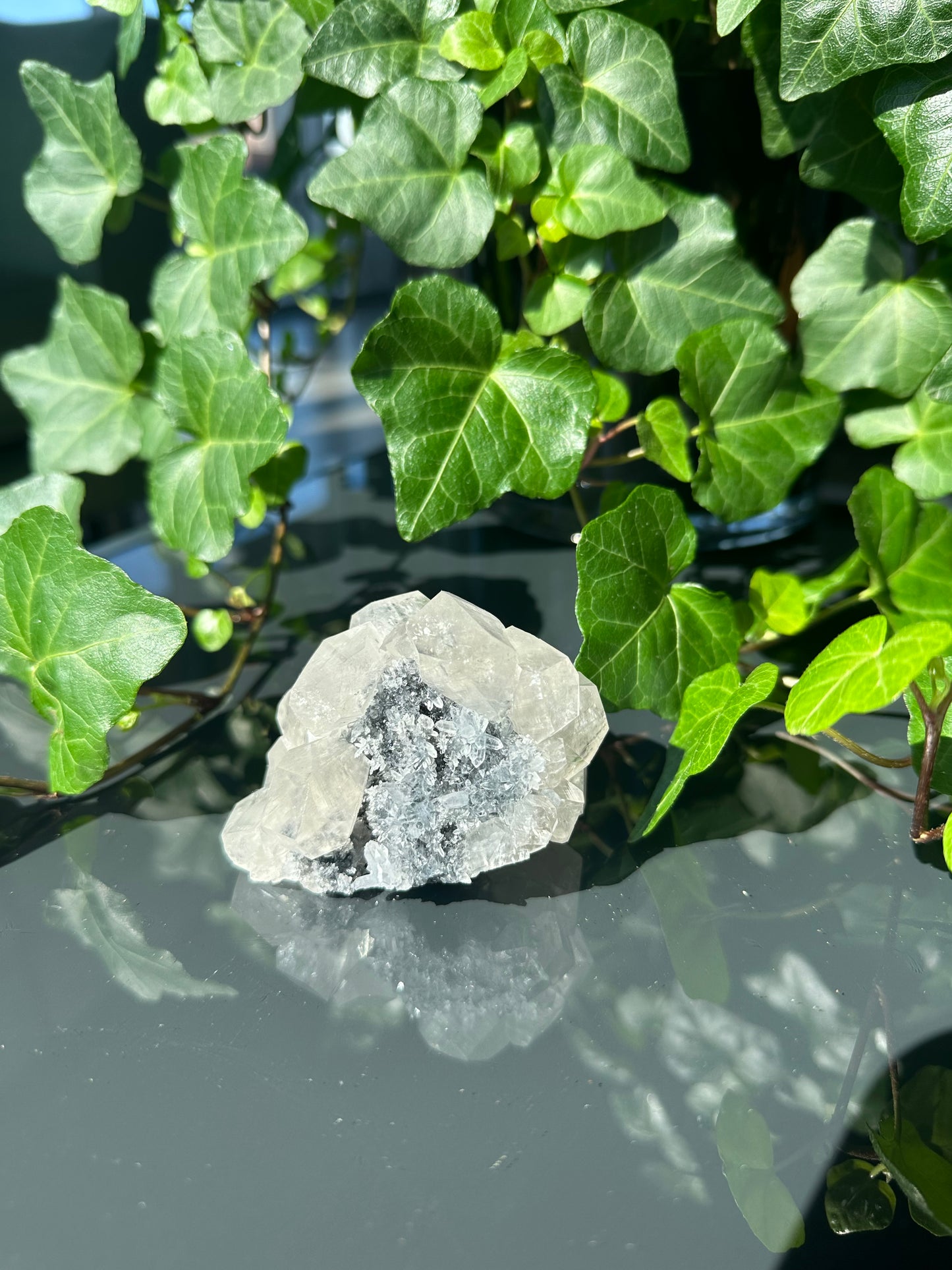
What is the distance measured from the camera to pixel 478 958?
475 millimetres

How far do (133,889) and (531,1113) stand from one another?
0.77 feet

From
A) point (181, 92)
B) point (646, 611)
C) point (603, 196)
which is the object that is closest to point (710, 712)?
point (646, 611)

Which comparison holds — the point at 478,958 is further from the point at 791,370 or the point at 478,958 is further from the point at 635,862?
the point at 791,370

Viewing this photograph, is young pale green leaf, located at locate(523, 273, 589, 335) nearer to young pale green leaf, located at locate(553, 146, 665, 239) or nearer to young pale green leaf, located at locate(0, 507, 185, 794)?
young pale green leaf, located at locate(553, 146, 665, 239)

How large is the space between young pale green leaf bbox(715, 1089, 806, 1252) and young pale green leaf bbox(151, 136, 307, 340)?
486 millimetres

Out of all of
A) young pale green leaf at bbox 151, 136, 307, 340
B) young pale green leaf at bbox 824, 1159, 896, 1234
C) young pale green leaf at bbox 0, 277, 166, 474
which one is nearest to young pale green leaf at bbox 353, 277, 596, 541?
young pale green leaf at bbox 151, 136, 307, 340

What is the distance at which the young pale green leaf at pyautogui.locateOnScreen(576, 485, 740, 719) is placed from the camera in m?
0.52

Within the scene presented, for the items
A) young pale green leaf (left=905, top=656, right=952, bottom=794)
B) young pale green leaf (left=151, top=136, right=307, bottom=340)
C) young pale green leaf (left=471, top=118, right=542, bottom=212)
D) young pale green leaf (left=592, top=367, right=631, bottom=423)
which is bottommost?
young pale green leaf (left=905, top=656, right=952, bottom=794)

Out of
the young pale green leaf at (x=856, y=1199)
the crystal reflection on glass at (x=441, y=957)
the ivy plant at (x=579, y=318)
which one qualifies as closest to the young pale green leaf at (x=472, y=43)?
the ivy plant at (x=579, y=318)

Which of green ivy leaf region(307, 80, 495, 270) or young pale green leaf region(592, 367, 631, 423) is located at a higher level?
green ivy leaf region(307, 80, 495, 270)

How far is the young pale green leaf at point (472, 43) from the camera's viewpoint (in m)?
0.54

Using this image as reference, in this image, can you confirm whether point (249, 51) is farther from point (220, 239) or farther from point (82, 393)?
point (82, 393)

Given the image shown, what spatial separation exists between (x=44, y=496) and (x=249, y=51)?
0.97 ft

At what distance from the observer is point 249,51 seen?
24.9 inches
